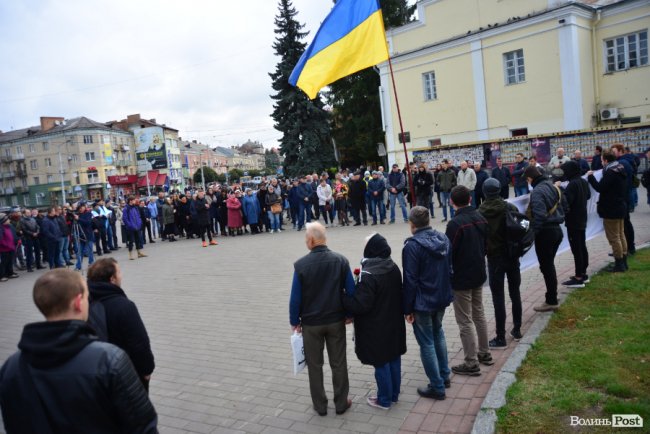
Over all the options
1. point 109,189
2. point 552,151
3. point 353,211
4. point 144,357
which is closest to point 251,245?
point 353,211

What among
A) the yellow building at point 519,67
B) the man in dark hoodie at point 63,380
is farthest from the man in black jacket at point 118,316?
the yellow building at point 519,67

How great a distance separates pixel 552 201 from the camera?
631cm

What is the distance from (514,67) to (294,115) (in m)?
18.7

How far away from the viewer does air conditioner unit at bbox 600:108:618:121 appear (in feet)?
83.5

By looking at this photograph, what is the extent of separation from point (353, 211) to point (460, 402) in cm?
1451

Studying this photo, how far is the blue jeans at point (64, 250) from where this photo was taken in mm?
15998

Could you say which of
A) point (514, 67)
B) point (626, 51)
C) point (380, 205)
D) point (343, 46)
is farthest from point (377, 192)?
point (626, 51)

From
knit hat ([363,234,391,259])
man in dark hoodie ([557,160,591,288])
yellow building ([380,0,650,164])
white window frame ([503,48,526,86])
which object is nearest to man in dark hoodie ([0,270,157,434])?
knit hat ([363,234,391,259])

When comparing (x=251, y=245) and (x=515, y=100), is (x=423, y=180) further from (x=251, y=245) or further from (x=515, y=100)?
(x=515, y=100)

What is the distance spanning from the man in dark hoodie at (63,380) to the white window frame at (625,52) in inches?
1168

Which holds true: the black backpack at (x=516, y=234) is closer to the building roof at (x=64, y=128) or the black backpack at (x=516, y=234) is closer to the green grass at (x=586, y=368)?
the green grass at (x=586, y=368)

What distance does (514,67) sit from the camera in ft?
89.5

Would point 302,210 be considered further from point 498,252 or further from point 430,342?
point 430,342

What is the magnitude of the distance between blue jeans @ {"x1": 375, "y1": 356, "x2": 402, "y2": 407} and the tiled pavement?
0.11m
